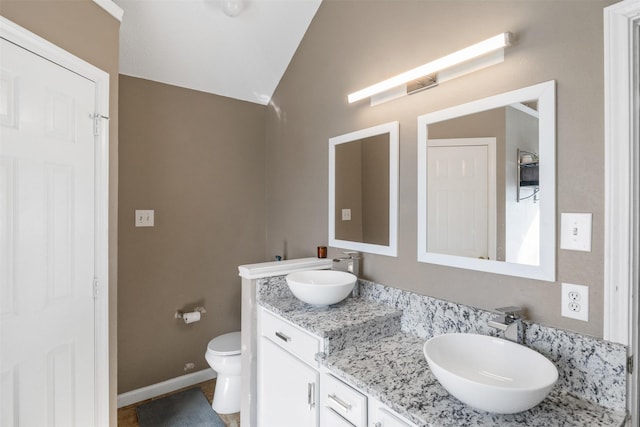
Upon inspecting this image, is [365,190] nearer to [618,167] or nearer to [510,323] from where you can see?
[510,323]

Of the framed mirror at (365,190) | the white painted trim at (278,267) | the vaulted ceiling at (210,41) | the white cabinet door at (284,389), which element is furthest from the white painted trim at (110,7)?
the white cabinet door at (284,389)

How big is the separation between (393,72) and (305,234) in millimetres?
1219

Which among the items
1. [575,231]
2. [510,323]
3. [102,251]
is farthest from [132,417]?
[575,231]

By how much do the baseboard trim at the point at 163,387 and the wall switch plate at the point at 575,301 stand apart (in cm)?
249

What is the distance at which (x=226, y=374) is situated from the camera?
2168 mm

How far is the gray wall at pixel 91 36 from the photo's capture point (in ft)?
4.13

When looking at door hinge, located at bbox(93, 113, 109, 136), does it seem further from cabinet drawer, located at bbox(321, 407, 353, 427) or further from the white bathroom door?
cabinet drawer, located at bbox(321, 407, 353, 427)

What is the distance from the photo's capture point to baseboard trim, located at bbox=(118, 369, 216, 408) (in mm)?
2287

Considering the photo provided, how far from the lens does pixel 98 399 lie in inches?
61.7

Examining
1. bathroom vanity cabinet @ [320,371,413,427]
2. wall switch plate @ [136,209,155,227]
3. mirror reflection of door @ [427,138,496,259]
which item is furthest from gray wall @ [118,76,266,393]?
mirror reflection of door @ [427,138,496,259]

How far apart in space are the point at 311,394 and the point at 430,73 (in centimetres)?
149

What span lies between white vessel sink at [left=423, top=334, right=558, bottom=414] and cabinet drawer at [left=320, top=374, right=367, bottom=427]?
0.98ft

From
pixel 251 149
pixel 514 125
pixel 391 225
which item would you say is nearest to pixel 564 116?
pixel 514 125

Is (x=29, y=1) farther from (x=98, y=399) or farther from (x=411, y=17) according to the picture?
(x=98, y=399)
